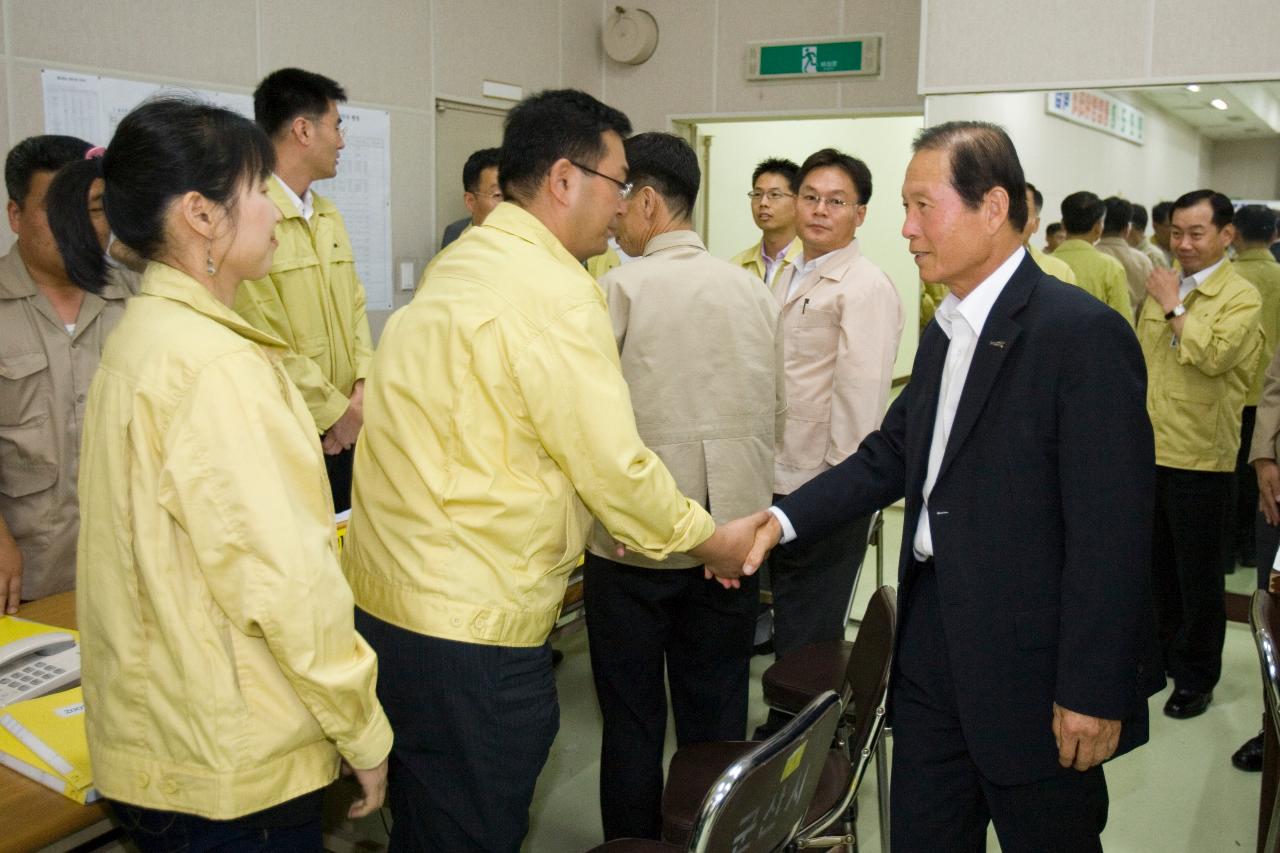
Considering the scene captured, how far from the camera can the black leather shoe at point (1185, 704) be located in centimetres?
358

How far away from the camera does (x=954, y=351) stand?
5.83ft

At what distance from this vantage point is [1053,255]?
4.43 metres

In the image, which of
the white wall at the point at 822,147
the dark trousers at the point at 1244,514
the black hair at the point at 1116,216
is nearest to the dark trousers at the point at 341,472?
the black hair at the point at 1116,216

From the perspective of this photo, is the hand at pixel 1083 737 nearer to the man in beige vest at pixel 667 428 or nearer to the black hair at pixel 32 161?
the man in beige vest at pixel 667 428

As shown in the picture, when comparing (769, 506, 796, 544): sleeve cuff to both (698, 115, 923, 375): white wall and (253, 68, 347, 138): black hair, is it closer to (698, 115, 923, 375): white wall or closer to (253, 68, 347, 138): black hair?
(253, 68, 347, 138): black hair

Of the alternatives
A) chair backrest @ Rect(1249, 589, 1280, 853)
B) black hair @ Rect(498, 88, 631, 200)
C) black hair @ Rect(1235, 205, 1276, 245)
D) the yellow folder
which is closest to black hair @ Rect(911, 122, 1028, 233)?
black hair @ Rect(498, 88, 631, 200)

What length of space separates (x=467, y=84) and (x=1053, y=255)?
3171 millimetres

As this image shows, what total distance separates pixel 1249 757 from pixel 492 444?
282cm

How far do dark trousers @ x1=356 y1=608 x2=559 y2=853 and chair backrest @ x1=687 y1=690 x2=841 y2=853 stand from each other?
40 centimetres

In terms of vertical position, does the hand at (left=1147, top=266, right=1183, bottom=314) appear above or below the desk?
above

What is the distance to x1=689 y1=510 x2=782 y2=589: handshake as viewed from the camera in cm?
210

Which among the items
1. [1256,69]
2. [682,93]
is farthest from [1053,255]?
[682,93]

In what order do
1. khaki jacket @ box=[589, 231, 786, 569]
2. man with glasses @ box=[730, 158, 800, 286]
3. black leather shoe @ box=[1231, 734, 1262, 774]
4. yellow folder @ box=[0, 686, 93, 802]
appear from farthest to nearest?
man with glasses @ box=[730, 158, 800, 286]
black leather shoe @ box=[1231, 734, 1262, 774]
khaki jacket @ box=[589, 231, 786, 569]
yellow folder @ box=[0, 686, 93, 802]

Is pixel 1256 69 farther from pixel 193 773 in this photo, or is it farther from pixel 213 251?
pixel 193 773
